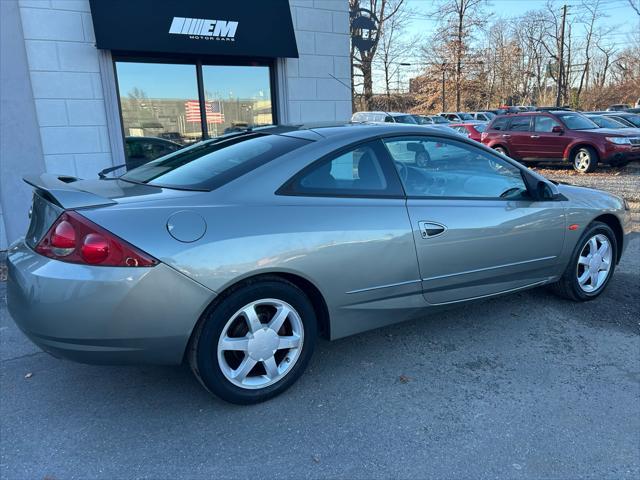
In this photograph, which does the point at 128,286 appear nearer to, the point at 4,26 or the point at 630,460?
the point at 630,460

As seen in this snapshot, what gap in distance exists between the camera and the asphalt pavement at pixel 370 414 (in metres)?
2.28

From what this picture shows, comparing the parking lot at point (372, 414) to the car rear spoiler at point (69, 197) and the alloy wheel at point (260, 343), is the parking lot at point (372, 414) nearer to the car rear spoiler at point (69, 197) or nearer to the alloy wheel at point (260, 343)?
the alloy wheel at point (260, 343)

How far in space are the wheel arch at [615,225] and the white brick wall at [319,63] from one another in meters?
4.97

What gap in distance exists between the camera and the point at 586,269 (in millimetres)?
4102

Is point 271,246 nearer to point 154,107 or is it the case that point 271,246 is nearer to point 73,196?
point 73,196

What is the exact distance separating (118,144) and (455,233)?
5255 millimetres

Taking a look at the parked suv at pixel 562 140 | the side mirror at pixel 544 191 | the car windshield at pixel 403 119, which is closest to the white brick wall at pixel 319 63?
the side mirror at pixel 544 191

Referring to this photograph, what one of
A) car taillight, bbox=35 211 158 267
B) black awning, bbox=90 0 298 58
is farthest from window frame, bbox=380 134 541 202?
black awning, bbox=90 0 298 58

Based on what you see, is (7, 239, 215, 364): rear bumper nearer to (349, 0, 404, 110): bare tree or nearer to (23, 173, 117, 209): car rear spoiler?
(23, 173, 117, 209): car rear spoiler

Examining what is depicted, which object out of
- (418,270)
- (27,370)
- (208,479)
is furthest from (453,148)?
(27,370)

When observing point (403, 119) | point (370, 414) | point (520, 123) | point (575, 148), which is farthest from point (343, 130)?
point (403, 119)

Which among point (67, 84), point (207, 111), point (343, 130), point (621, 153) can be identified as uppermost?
point (67, 84)

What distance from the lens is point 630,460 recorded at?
232 centimetres

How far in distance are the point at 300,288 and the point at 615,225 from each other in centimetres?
313
